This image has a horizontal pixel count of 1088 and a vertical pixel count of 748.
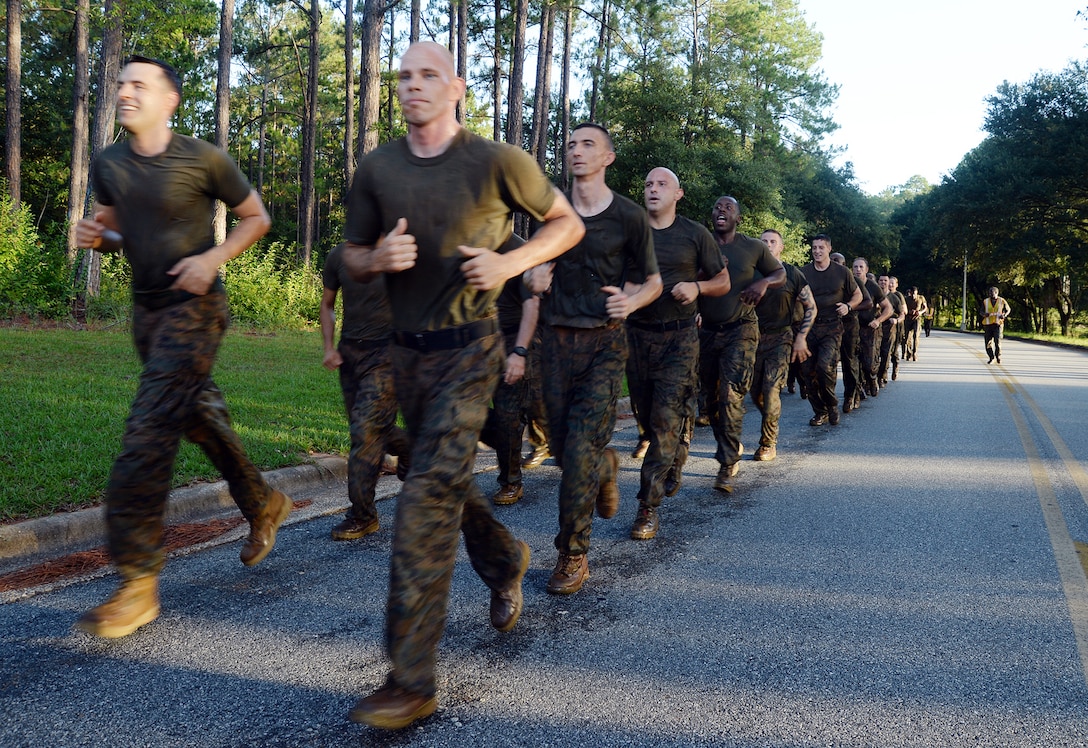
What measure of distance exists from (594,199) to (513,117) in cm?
1929

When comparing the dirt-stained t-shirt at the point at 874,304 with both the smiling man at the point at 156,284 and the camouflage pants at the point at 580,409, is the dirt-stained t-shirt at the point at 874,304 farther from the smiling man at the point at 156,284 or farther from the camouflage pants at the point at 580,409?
the smiling man at the point at 156,284

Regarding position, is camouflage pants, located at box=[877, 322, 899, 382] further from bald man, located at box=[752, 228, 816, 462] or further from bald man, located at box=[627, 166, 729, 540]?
bald man, located at box=[627, 166, 729, 540]

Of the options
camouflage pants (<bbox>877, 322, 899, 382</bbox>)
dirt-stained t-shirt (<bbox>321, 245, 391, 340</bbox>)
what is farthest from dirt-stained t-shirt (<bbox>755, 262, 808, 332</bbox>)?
camouflage pants (<bbox>877, 322, 899, 382</bbox>)

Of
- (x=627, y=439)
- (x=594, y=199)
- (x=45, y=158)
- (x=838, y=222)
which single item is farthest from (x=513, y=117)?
(x=838, y=222)

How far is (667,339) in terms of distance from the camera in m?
5.70

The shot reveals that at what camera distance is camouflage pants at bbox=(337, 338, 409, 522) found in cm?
529

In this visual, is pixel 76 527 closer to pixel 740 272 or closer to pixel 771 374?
pixel 740 272

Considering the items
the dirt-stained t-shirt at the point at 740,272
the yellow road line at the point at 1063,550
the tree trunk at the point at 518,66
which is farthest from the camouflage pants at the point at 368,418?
the tree trunk at the point at 518,66

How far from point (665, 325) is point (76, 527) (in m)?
3.46

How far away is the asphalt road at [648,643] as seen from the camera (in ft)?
9.78

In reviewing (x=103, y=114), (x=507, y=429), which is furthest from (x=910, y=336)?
(x=507, y=429)

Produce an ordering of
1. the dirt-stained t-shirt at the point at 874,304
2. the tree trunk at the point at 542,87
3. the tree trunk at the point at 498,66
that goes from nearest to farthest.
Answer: the dirt-stained t-shirt at the point at 874,304, the tree trunk at the point at 542,87, the tree trunk at the point at 498,66

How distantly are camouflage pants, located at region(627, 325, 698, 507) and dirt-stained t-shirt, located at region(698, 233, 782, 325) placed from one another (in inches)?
60.9

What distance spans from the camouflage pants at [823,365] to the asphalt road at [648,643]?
15.1 ft
